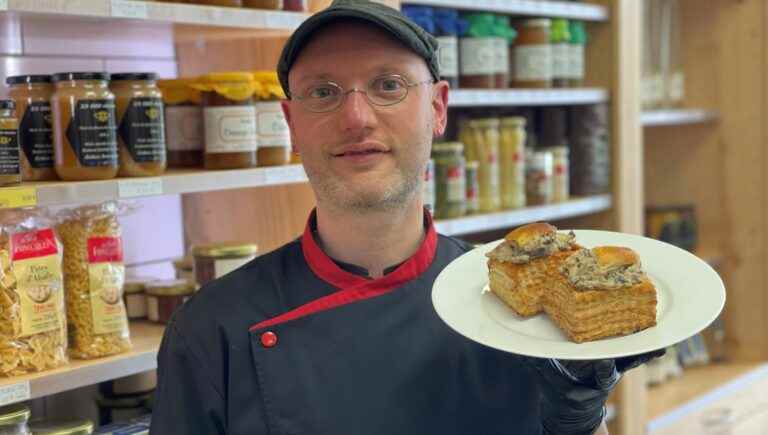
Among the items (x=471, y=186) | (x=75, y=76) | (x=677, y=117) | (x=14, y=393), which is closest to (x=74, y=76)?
(x=75, y=76)

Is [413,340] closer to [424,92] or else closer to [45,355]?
[424,92]

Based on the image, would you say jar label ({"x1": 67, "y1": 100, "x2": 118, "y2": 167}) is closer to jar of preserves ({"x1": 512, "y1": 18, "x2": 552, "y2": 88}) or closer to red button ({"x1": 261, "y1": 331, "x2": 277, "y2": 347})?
red button ({"x1": 261, "y1": 331, "x2": 277, "y2": 347})

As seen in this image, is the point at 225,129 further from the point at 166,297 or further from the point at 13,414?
the point at 13,414

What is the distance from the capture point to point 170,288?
220 centimetres

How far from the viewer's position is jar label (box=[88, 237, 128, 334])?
195 centimetres

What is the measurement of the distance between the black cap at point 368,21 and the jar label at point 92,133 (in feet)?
1.51

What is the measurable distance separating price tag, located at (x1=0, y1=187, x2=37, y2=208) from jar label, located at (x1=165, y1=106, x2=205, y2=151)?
1.53 feet

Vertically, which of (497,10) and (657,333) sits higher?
(497,10)

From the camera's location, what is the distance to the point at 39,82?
6.13 ft

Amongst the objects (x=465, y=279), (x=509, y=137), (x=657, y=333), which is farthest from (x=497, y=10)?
(x=657, y=333)

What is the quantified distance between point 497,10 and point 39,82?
1.46 m

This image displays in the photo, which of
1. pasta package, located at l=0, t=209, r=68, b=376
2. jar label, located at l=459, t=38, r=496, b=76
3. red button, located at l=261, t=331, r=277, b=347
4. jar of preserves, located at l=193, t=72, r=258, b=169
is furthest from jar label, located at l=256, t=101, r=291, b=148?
jar label, located at l=459, t=38, r=496, b=76

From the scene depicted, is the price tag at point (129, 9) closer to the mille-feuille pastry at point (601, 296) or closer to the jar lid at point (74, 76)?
the jar lid at point (74, 76)

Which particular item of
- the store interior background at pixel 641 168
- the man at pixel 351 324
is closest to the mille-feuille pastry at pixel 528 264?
the man at pixel 351 324
